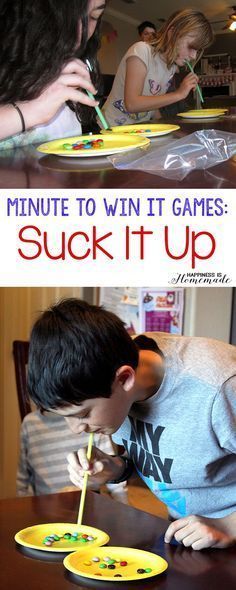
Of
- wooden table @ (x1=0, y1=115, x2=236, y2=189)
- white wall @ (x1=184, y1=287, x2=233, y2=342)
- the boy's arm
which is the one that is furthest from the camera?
white wall @ (x1=184, y1=287, x2=233, y2=342)

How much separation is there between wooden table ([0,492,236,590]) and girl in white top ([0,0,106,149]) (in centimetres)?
47

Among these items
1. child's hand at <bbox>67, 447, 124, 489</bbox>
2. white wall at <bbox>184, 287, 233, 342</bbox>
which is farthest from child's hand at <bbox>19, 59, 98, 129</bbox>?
white wall at <bbox>184, 287, 233, 342</bbox>

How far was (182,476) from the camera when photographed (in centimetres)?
119

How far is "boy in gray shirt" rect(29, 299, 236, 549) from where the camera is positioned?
1.11m

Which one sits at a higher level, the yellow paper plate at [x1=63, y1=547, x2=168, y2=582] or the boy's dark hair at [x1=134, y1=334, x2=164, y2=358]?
the boy's dark hair at [x1=134, y1=334, x2=164, y2=358]

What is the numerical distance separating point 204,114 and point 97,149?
15 centimetres

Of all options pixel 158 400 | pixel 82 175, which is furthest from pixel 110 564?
pixel 82 175

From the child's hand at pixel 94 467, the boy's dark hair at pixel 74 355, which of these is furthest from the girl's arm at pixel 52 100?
the child's hand at pixel 94 467

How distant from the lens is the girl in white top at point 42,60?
0.85 metres

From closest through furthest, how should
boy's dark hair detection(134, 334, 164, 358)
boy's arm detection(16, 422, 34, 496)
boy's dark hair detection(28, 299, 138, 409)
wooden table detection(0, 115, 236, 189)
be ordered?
wooden table detection(0, 115, 236, 189)
boy's dark hair detection(28, 299, 138, 409)
boy's dark hair detection(134, 334, 164, 358)
boy's arm detection(16, 422, 34, 496)

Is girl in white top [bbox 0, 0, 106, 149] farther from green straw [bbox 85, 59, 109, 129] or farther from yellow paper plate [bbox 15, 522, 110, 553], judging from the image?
yellow paper plate [bbox 15, 522, 110, 553]

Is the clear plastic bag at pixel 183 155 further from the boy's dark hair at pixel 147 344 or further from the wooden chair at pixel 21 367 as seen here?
the wooden chair at pixel 21 367

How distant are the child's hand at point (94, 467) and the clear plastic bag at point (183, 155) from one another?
1.59ft

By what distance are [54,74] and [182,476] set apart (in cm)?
57
